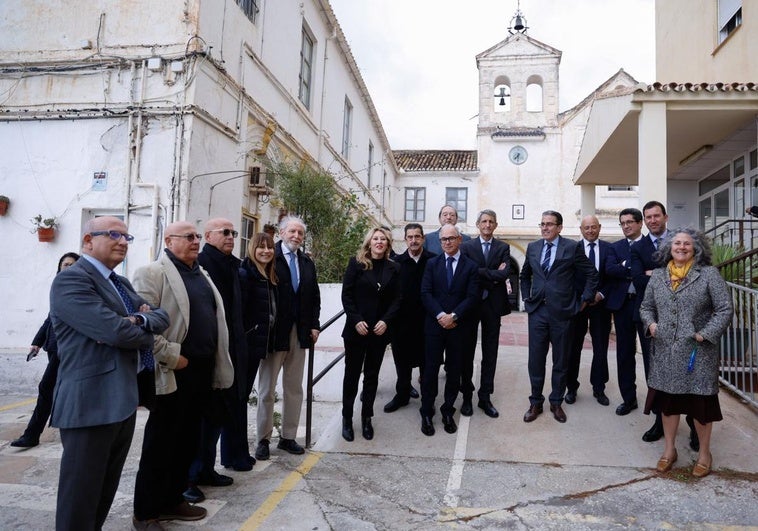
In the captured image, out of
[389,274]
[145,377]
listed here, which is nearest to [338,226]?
[389,274]

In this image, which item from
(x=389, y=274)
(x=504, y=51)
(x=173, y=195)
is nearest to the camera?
(x=389, y=274)

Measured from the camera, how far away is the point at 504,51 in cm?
2189

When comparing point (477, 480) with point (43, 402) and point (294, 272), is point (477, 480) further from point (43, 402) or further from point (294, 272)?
point (43, 402)

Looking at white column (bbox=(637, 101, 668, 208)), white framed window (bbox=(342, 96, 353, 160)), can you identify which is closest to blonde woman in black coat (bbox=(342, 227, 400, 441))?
white column (bbox=(637, 101, 668, 208))

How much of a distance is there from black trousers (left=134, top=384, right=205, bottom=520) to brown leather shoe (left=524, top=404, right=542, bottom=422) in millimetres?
2976

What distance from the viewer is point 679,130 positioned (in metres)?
8.57

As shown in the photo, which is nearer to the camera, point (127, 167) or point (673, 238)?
point (673, 238)

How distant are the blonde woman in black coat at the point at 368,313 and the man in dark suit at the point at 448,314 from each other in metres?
0.37

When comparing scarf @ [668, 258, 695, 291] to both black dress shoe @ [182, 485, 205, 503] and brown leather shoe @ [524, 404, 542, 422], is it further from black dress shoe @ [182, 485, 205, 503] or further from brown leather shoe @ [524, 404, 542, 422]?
black dress shoe @ [182, 485, 205, 503]

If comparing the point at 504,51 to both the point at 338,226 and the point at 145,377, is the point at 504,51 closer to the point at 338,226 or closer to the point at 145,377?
the point at 338,226

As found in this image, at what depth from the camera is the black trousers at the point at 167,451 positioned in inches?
113

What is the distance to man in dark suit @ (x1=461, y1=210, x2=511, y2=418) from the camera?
4.79 metres

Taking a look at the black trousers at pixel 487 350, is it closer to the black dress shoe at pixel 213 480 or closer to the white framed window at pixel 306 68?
the black dress shoe at pixel 213 480

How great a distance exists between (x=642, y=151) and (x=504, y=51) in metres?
16.3
